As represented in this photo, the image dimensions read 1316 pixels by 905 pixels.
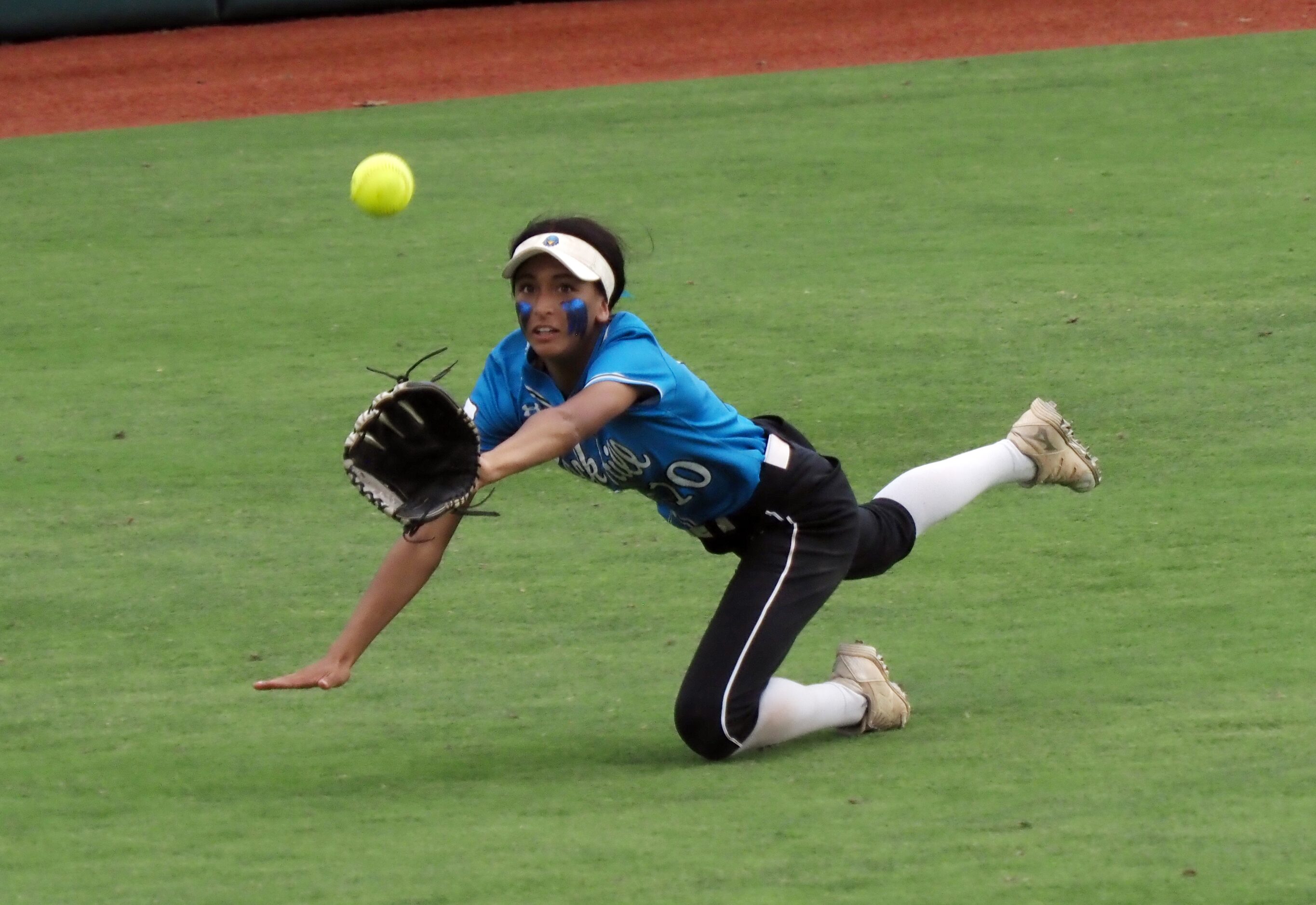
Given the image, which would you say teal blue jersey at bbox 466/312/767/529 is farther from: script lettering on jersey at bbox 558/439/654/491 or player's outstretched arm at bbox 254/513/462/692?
player's outstretched arm at bbox 254/513/462/692

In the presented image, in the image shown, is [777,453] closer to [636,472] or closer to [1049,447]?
[636,472]

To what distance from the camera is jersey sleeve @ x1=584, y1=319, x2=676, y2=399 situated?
3.57 m

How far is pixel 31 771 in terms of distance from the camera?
12.4 ft

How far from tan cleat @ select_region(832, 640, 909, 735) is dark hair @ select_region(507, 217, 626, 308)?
2.88 feet

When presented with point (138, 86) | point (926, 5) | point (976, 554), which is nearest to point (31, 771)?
point (976, 554)

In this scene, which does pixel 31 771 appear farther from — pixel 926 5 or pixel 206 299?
pixel 926 5

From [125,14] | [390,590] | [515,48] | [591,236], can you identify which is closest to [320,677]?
[390,590]

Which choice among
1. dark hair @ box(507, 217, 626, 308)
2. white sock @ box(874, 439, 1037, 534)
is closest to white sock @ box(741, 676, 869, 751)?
white sock @ box(874, 439, 1037, 534)

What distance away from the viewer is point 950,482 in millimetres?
4488

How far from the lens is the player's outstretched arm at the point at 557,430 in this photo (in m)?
3.37

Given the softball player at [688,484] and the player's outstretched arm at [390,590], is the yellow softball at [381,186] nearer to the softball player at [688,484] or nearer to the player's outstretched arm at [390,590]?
the softball player at [688,484]

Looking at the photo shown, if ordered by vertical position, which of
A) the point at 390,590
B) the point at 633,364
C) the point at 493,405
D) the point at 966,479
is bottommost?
the point at 390,590

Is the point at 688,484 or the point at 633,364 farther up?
the point at 633,364

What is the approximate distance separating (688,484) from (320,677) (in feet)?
2.59
